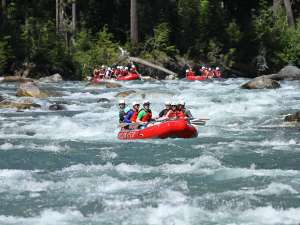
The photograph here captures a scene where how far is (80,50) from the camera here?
35.2 meters

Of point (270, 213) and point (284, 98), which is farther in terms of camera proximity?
point (284, 98)

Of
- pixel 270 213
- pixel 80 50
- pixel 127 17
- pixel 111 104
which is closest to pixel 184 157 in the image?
pixel 270 213

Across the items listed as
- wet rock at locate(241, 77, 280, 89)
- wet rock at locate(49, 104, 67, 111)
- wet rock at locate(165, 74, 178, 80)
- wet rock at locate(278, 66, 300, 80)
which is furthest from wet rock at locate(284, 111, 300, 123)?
wet rock at locate(165, 74, 178, 80)

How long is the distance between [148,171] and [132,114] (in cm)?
486

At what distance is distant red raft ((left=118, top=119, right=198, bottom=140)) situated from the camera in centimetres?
1542

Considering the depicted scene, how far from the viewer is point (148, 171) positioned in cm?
1170

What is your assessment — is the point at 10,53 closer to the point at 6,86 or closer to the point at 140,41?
the point at 6,86

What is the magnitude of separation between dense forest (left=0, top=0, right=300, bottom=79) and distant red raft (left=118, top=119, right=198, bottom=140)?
676 inches

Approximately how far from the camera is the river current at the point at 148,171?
914cm

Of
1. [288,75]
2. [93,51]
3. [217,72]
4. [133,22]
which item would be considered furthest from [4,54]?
[288,75]

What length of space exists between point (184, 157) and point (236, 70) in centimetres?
2586

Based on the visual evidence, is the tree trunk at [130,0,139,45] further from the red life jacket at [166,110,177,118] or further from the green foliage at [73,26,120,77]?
the red life jacket at [166,110,177,118]

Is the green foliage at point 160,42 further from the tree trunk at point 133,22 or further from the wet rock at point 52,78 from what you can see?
the wet rock at point 52,78

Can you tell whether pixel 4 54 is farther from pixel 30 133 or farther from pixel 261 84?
pixel 30 133
